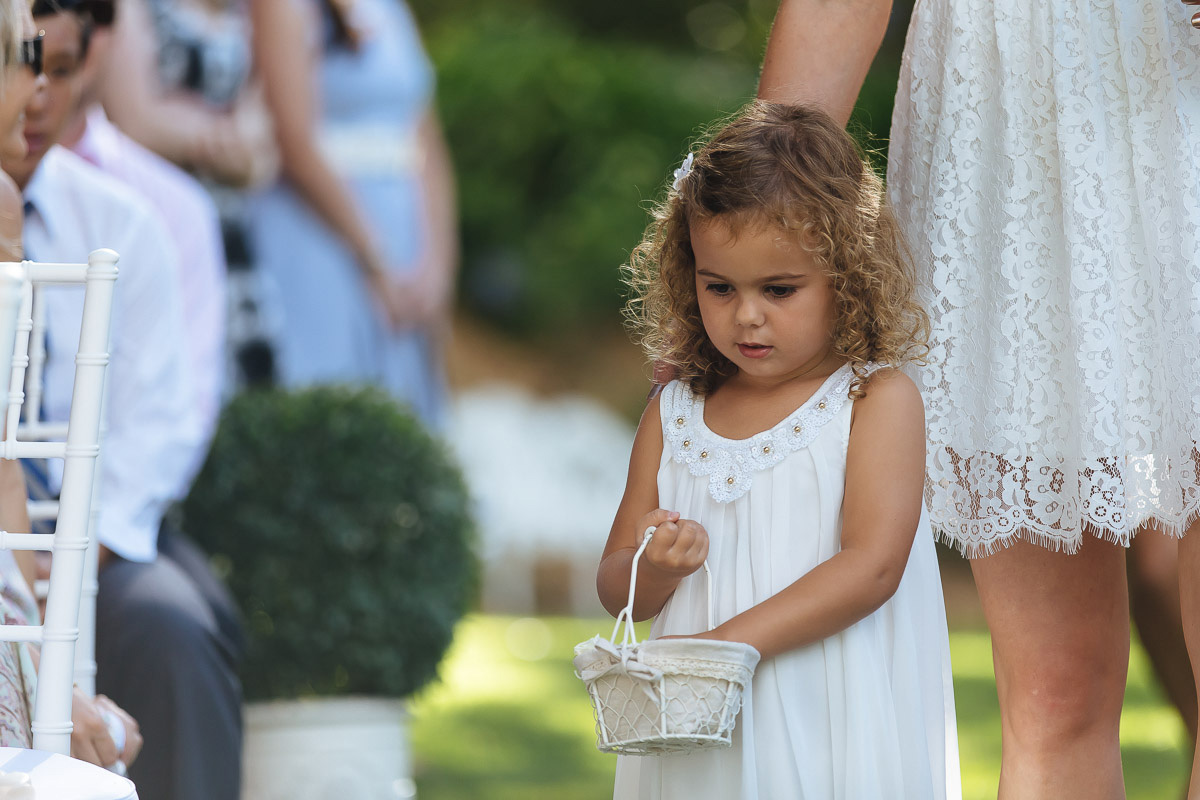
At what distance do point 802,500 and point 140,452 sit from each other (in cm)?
165

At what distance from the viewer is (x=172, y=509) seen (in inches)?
133

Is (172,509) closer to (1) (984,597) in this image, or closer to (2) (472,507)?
(2) (472,507)

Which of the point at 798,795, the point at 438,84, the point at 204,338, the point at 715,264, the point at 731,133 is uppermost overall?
the point at 438,84

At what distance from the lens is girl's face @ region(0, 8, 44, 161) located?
1938 millimetres

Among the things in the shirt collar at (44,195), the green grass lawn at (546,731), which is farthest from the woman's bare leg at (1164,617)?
the shirt collar at (44,195)

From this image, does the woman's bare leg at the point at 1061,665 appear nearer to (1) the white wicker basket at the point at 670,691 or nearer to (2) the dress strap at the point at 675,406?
(2) the dress strap at the point at 675,406

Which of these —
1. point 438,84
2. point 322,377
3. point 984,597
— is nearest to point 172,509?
point 322,377

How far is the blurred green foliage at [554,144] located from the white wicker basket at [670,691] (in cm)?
617

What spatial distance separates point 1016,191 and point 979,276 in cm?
12

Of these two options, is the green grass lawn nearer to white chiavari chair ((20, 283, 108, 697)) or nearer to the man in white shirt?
the man in white shirt

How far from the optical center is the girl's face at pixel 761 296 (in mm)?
1558

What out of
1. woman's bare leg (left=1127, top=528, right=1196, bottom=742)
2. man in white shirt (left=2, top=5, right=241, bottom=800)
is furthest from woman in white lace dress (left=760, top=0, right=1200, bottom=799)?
man in white shirt (left=2, top=5, right=241, bottom=800)

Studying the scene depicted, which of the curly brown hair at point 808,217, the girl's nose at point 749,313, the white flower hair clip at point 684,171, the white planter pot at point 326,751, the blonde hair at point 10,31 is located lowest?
the white planter pot at point 326,751

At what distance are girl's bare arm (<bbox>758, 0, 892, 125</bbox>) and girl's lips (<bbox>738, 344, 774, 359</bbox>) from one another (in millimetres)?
399
